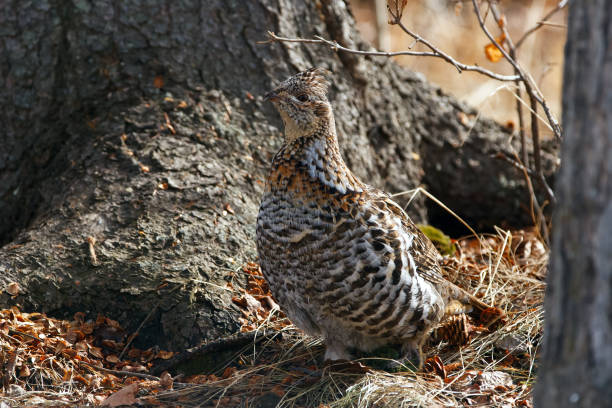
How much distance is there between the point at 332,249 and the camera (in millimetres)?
3459

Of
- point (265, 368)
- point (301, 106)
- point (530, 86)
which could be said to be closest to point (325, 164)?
point (301, 106)

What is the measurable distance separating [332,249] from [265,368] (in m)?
0.85

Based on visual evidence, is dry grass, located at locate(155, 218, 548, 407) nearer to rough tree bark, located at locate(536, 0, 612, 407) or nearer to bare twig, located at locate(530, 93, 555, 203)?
bare twig, located at locate(530, 93, 555, 203)

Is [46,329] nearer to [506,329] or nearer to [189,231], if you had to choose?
[189,231]

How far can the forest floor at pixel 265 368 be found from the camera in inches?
136

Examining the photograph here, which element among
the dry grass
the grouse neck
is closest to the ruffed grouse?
the grouse neck

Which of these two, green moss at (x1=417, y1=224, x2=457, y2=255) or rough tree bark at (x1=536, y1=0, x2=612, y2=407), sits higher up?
rough tree bark at (x1=536, y1=0, x2=612, y2=407)

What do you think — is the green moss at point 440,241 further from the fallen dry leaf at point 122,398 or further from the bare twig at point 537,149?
the fallen dry leaf at point 122,398

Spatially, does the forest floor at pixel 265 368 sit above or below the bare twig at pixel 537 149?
below

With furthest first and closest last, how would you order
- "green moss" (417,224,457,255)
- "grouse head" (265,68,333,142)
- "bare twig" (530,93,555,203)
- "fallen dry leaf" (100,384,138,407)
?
1. "green moss" (417,224,457,255)
2. "bare twig" (530,93,555,203)
3. "grouse head" (265,68,333,142)
4. "fallen dry leaf" (100,384,138,407)

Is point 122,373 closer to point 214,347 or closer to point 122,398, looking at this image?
point 122,398

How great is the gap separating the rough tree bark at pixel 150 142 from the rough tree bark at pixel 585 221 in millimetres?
2412

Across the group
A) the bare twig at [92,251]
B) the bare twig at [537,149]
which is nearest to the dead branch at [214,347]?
the bare twig at [92,251]

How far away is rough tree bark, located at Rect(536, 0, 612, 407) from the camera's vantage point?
1889 millimetres
